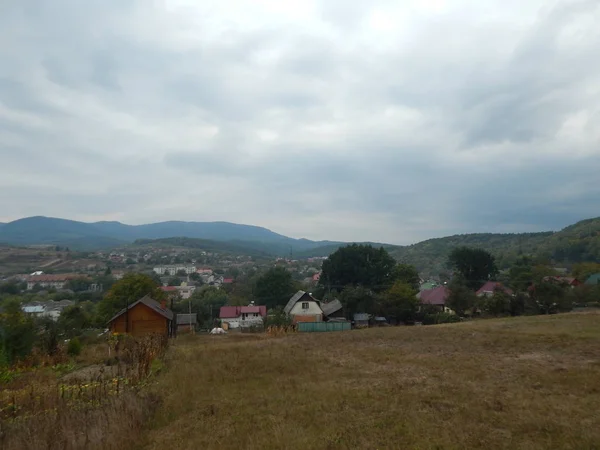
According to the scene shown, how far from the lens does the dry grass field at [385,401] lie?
648cm

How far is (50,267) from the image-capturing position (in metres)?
118

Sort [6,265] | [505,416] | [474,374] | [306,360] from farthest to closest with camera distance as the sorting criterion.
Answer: [6,265]
[306,360]
[474,374]
[505,416]

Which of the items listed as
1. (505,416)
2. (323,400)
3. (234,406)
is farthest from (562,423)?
(234,406)

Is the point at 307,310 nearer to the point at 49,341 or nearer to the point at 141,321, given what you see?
the point at 141,321

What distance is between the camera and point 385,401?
28.8ft

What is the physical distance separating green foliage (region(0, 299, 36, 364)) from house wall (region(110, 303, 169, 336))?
14.7 meters

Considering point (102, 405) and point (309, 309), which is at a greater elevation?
point (102, 405)

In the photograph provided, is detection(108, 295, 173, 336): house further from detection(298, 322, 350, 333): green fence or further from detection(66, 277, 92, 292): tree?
detection(66, 277, 92, 292): tree

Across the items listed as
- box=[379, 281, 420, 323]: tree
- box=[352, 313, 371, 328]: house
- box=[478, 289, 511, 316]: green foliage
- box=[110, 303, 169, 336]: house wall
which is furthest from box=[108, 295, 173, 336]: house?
box=[478, 289, 511, 316]: green foliage

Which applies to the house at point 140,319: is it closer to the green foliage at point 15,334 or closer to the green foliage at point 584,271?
the green foliage at point 15,334

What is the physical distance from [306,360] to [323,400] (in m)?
6.46

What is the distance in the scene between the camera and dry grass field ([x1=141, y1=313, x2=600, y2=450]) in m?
6.48

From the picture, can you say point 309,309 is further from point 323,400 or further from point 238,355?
point 323,400

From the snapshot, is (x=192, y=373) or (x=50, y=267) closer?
(x=192, y=373)
